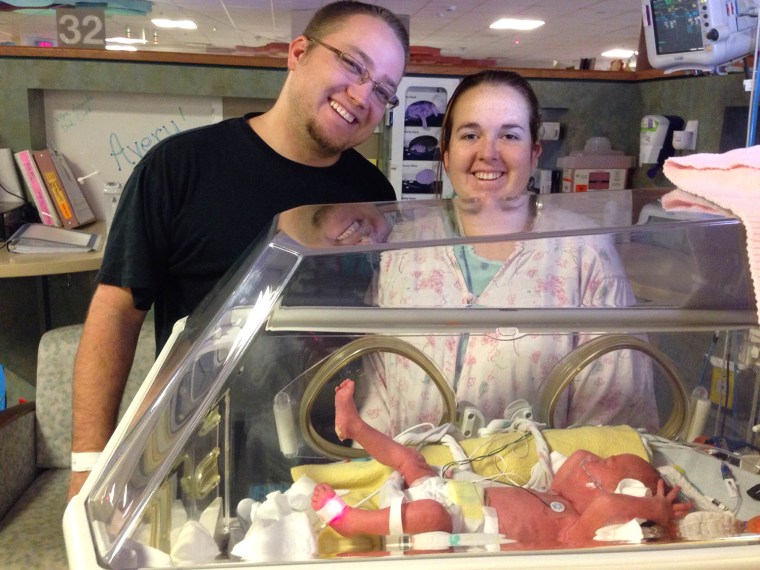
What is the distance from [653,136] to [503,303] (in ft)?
5.86

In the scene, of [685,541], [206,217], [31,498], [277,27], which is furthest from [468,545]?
[277,27]

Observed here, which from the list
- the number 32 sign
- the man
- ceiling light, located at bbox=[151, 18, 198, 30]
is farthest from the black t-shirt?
ceiling light, located at bbox=[151, 18, 198, 30]

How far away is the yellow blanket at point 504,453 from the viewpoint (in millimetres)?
768

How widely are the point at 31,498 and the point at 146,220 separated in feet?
3.23

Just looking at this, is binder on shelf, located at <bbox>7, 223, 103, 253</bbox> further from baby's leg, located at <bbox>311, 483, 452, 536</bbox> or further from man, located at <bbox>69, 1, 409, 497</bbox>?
baby's leg, located at <bbox>311, 483, 452, 536</bbox>

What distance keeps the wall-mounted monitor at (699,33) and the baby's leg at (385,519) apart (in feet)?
4.39

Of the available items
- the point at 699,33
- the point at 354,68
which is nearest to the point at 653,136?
the point at 699,33

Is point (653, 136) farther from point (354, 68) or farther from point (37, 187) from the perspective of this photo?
point (37, 187)

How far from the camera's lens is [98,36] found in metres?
2.64

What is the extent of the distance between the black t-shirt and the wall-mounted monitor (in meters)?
0.91

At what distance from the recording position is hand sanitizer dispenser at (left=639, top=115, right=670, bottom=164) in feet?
7.76

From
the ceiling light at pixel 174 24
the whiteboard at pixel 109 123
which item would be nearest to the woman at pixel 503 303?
the whiteboard at pixel 109 123

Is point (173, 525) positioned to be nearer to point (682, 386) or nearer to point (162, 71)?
point (682, 386)

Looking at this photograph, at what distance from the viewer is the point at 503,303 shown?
870mm
